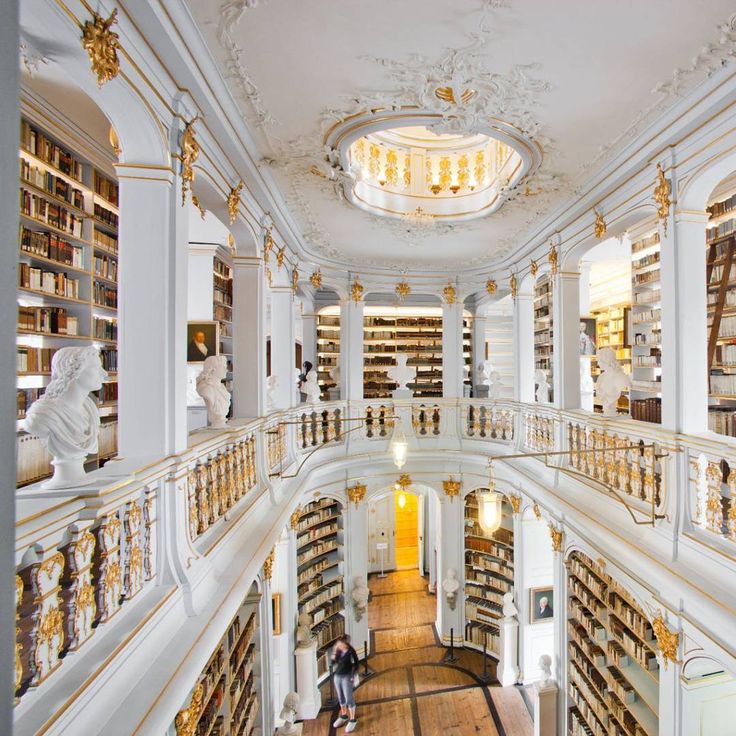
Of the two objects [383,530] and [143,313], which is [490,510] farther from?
[383,530]

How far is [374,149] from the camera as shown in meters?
5.32

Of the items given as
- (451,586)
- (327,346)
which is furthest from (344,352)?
(451,586)

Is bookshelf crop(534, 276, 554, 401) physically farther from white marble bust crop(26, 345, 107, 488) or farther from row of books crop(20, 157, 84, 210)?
white marble bust crop(26, 345, 107, 488)

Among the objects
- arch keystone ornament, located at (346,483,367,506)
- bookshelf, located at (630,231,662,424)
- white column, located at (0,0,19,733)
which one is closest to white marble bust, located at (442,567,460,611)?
arch keystone ornament, located at (346,483,367,506)

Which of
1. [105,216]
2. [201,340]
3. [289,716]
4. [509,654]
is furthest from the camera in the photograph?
[509,654]

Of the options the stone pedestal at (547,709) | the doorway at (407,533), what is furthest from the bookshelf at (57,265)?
the doorway at (407,533)

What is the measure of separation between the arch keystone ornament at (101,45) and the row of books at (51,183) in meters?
1.88

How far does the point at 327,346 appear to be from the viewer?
411 inches

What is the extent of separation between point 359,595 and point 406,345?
5462mm

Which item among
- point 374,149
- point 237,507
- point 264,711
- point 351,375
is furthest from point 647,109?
point 264,711

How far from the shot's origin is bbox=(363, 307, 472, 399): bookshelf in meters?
10.4

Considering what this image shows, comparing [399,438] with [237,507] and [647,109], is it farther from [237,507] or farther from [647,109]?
[647,109]

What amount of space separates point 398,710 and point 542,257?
669cm

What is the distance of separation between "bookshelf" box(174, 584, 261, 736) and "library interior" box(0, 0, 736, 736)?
0.13ft
